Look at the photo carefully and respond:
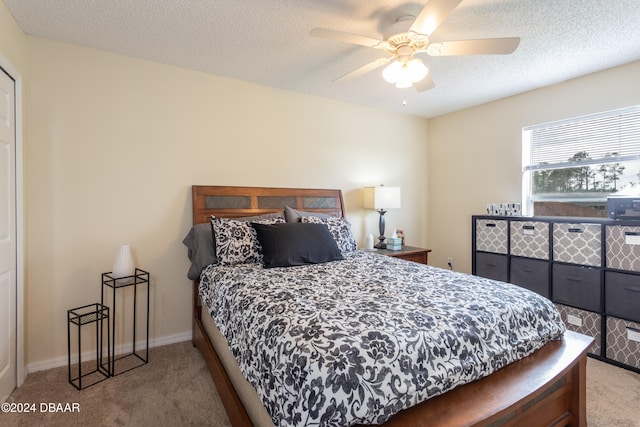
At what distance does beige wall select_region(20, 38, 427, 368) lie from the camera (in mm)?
2342

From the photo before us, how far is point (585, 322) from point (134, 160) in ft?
13.6

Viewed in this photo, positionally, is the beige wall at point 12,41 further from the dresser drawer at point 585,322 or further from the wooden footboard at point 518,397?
the dresser drawer at point 585,322

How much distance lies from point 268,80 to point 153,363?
2744 mm

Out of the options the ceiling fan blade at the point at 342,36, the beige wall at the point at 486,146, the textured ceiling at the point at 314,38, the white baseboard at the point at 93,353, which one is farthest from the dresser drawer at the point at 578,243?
the white baseboard at the point at 93,353

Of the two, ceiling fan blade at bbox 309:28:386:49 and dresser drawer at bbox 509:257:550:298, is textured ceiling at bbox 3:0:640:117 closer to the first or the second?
ceiling fan blade at bbox 309:28:386:49

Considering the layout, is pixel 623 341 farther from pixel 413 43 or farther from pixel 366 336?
pixel 413 43

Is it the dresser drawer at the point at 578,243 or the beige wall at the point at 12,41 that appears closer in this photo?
the beige wall at the point at 12,41

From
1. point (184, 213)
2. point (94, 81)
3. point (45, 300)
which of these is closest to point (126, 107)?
point (94, 81)

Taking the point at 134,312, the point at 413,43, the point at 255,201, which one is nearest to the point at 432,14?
the point at 413,43

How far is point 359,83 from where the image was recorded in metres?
3.20

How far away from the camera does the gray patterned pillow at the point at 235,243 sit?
244 cm

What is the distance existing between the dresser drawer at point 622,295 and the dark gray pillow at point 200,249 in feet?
10.6

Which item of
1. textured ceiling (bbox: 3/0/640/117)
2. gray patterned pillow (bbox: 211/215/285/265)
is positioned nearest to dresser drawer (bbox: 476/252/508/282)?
textured ceiling (bbox: 3/0/640/117)

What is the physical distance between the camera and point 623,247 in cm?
245
